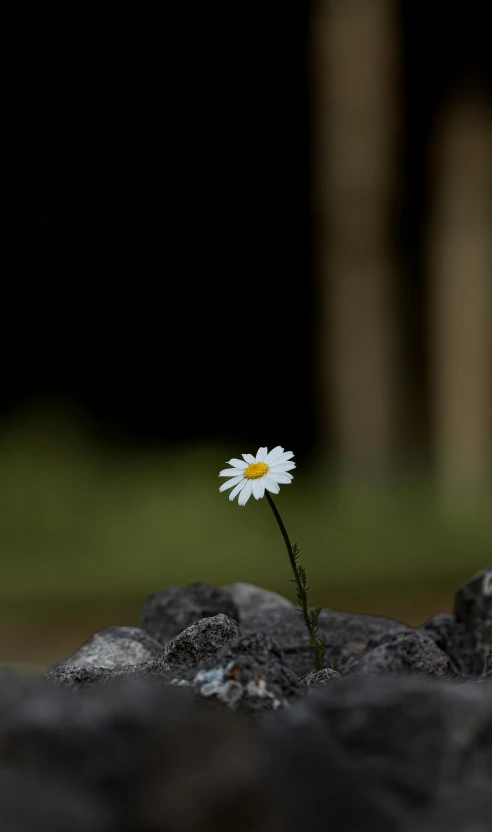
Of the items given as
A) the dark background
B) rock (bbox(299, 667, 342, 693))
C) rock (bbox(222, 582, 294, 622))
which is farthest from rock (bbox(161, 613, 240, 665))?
the dark background

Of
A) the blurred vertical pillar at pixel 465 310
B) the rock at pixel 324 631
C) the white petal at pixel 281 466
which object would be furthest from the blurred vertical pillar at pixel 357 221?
the white petal at pixel 281 466

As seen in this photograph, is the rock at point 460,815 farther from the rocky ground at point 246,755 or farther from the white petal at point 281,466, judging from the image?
the white petal at point 281,466

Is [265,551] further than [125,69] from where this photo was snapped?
No

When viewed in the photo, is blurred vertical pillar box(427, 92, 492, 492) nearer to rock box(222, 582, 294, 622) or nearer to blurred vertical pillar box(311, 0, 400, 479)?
blurred vertical pillar box(311, 0, 400, 479)

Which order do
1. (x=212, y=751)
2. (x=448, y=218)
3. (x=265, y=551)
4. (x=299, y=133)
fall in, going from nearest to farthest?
(x=212, y=751)
(x=265, y=551)
(x=448, y=218)
(x=299, y=133)

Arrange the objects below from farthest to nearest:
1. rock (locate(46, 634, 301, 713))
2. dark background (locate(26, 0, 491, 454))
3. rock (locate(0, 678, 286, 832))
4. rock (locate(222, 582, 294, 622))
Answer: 1. dark background (locate(26, 0, 491, 454))
2. rock (locate(222, 582, 294, 622))
3. rock (locate(46, 634, 301, 713))
4. rock (locate(0, 678, 286, 832))

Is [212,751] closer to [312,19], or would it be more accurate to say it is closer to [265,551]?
[265,551]

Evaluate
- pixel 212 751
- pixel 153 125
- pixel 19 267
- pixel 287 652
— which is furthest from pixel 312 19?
pixel 212 751

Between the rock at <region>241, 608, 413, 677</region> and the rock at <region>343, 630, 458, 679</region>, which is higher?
the rock at <region>241, 608, 413, 677</region>
